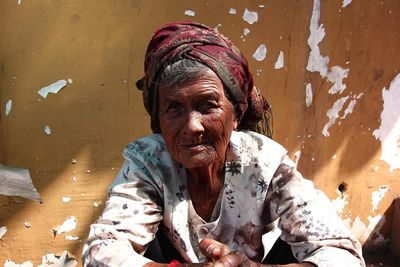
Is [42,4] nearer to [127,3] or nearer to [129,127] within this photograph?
[127,3]

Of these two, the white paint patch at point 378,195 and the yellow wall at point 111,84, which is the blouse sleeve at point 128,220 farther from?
A: the white paint patch at point 378,195

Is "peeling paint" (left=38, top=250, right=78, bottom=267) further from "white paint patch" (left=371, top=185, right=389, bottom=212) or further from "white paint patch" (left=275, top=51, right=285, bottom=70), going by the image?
"white paint patch" (left=371, top=185, right=389, bottom=212)

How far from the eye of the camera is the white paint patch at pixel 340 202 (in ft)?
14.6

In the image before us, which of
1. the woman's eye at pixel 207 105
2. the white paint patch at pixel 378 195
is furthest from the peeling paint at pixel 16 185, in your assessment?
the white paint patch at pixel 378 195

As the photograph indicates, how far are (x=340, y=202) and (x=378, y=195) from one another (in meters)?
0.33

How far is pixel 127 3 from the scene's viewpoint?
3.53 metres

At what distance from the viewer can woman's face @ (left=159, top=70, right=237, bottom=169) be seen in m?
2.35

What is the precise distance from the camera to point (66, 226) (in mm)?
3754

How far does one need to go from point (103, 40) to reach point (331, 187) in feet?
6.31

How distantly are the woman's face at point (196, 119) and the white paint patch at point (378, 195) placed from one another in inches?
98.0

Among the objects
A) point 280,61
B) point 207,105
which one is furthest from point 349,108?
point 207,105

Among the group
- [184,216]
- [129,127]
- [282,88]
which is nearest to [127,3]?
[129,127]

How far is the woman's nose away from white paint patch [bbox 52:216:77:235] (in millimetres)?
1648

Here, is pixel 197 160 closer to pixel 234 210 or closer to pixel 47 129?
pixel 234 210
